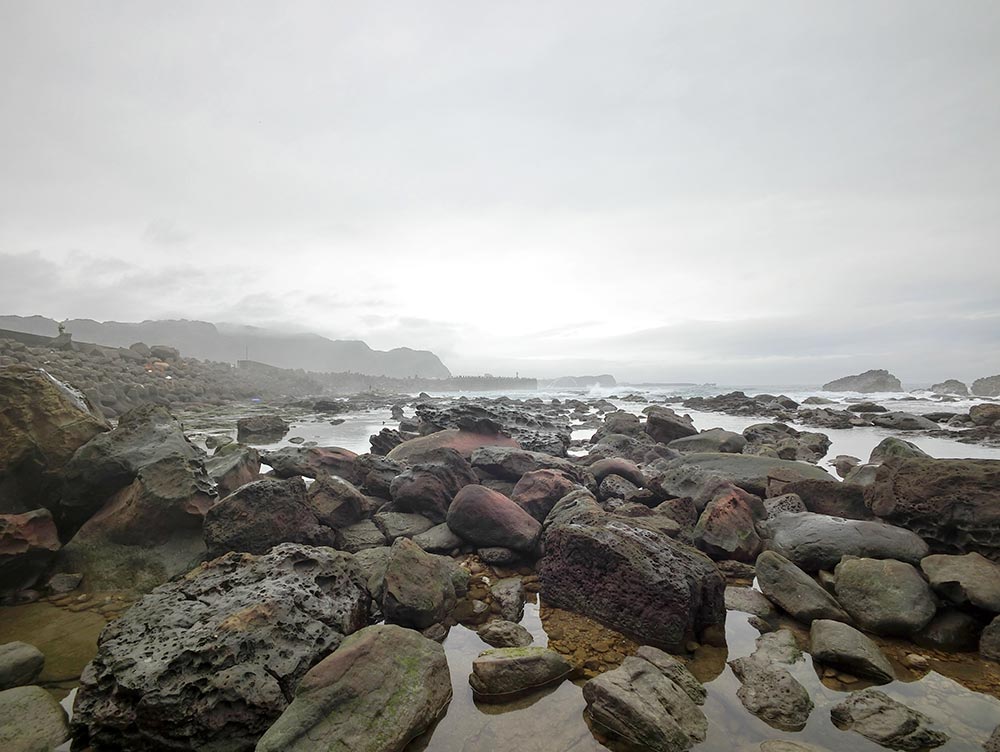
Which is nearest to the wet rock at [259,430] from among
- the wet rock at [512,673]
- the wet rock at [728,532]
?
the wet rock at [728,532]

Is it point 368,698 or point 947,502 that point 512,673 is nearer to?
point 368,698

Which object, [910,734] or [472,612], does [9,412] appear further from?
[910,734]

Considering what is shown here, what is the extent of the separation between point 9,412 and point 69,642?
3.43 meters

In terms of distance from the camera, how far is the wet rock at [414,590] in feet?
13.5

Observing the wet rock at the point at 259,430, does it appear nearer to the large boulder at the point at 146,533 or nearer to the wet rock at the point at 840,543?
the large boulder at the point at 146,533

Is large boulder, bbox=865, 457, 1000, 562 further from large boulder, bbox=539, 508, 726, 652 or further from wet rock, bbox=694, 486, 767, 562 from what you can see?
large boulder, bbox=539, 508, 726, 652

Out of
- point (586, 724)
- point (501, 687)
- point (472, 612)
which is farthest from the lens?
point (472, 612)

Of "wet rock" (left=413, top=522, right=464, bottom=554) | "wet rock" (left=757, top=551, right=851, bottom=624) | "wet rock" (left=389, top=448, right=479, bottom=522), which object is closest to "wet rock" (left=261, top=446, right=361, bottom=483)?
"wet rock" (left=389, top=448, right=479, bottom=522)

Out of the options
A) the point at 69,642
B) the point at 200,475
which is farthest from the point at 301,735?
the point at 200,475

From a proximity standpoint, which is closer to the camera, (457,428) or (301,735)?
(301,735)

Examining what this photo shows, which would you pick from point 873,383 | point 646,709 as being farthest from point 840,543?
point 873,383

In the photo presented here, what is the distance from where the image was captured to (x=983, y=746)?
280 cm

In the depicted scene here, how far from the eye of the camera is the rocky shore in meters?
2.89

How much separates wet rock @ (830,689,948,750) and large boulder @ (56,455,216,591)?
6496mm
